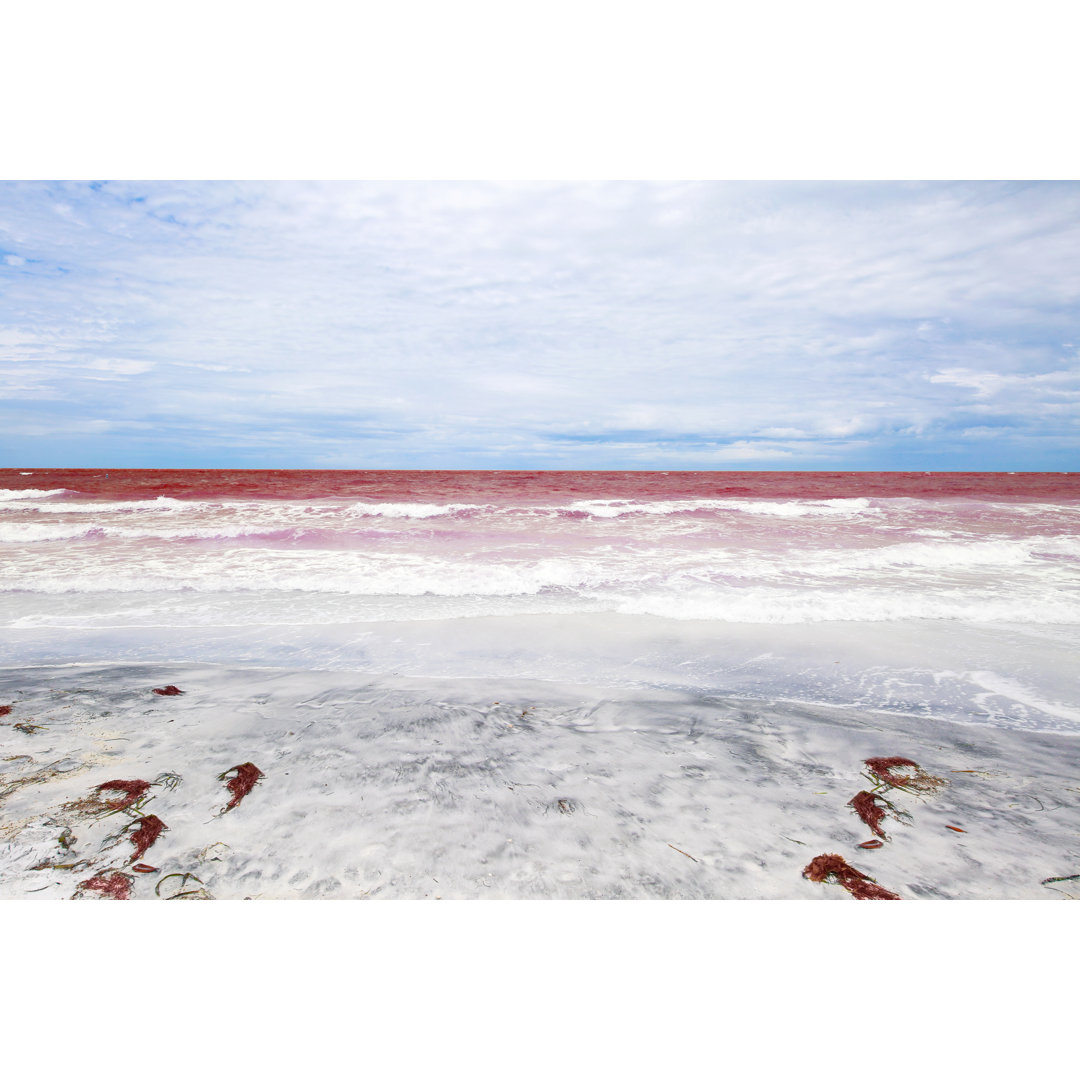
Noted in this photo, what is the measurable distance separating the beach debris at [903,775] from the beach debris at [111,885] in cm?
321

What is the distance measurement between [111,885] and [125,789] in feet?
2.06

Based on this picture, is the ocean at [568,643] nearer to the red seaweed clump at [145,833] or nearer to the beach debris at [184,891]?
the beach debris at [184,891]

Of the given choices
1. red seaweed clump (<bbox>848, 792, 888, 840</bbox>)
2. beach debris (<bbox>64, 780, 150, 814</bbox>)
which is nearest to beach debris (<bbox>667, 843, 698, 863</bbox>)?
red seaweed clump (<bbox>848, 792, 888, 840</bbox>)

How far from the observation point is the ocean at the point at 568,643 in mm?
2821

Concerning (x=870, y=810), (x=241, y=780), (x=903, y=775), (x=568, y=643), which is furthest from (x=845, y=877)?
(x=568, y=643)

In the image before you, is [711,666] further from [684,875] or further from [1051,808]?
[684,875]

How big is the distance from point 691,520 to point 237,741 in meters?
12.8

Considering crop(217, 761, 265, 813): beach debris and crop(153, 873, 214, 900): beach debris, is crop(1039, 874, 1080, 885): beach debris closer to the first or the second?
crop(153, 873, 214, 900): beach debris

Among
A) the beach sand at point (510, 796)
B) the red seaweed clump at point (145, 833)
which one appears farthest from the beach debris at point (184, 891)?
the red seaweed clump at point (145, 833)

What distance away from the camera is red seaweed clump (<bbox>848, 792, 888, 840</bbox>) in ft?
7.47
